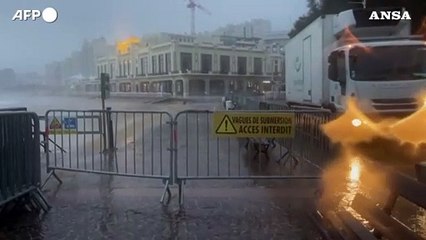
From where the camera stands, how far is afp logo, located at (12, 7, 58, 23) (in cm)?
1428

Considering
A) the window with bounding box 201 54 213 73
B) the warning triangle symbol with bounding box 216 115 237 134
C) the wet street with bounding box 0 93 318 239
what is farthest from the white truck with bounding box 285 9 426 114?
the window with bounding box 201 54 213 73

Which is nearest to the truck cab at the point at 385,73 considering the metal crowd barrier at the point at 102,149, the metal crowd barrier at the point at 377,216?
the metal crowd barrier at the point at 102,149

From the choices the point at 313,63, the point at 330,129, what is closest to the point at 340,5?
the point at 313,63

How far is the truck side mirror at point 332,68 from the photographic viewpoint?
1555cm

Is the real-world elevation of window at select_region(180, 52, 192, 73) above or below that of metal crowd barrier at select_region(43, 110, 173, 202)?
above

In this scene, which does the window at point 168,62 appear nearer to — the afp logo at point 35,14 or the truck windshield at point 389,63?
the afp logo at point 35,14

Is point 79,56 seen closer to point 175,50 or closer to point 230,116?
point 175,50

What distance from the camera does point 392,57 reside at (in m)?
14.6

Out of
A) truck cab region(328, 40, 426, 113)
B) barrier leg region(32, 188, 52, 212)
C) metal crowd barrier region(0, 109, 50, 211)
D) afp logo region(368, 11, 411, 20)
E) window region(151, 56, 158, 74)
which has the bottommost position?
barrier leg region(32, 188, 52, 212)

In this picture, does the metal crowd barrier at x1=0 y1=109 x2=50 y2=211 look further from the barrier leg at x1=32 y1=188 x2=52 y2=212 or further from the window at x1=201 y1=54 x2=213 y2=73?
the window at x1=201 y1=54 x2=213 y2=73

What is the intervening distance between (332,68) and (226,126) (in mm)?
8467

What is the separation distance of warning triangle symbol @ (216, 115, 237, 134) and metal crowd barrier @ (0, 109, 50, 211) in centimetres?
269

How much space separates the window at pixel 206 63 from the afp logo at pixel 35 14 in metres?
21.6

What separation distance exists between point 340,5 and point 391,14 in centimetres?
1452
